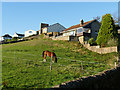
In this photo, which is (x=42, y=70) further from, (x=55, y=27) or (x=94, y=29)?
(x=55, y=27)

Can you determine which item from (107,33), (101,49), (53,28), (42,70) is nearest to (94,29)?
(107,33)

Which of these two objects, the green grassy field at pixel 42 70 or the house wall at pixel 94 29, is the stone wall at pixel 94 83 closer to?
the green grassy field at pixel 42 70

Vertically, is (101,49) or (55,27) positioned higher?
(55,27)

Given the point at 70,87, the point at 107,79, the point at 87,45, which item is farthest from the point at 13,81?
the point at 87,45

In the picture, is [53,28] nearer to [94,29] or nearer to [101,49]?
[94,29]

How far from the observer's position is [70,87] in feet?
27.0

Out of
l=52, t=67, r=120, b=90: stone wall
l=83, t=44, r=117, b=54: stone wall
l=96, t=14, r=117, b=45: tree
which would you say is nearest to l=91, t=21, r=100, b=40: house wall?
l=83, t=44, r=117, b=54: stone wall

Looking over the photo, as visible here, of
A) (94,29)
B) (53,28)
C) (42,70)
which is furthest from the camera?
(53,28)

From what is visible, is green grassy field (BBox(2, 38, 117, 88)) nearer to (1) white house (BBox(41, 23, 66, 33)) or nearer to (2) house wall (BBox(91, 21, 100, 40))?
(2) house wall (BBox(91, 21, 100, 40))

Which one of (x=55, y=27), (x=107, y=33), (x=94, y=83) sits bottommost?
(x=94, y=83)

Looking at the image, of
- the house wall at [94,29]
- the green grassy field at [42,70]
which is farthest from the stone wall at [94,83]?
the house wall at [94,29]

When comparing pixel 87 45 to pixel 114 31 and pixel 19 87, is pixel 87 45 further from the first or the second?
pixel 19 87

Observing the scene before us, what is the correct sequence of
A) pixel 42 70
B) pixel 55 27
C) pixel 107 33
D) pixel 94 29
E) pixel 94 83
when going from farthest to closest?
pixel 55 27 < pixel 94 29 < pixel 107 33 < pixel 42 70 < pixel 94 83

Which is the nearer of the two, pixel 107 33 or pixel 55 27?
pixel 107 33
